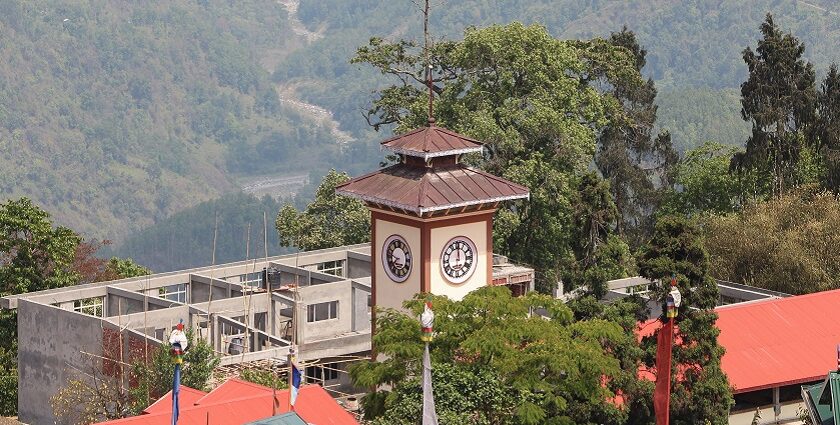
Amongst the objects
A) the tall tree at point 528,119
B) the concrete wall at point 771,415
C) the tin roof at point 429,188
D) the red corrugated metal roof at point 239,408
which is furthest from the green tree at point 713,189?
the red corrugated metal roof at point 239,408

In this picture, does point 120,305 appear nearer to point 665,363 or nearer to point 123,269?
point 123,269

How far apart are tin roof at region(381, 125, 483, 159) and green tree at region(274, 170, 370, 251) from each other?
33400mm

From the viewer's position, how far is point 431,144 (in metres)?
60.5

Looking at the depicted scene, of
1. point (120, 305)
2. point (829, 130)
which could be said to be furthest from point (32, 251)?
point (829, 130)

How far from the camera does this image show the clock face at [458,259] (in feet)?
197

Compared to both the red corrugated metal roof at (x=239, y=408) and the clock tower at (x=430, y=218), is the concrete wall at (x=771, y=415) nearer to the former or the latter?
the clock tower at (x=430, y=218)

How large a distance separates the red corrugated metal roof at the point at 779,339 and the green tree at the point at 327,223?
28.4 m

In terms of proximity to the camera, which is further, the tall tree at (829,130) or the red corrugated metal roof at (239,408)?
the tall tree at (829,130)

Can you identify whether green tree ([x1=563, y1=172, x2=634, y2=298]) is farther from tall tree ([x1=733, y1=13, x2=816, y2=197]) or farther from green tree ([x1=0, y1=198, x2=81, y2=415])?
tall tree ([x1=733, y1=13, x2=816, y2=197])

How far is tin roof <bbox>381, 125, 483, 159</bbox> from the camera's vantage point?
6034 cm

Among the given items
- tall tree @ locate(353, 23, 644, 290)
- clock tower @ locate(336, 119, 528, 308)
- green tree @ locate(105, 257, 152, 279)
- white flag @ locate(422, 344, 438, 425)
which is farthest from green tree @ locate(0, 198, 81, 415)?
white flag @ locate(422, 344, 438, 425)

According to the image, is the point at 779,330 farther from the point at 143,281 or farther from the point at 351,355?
the point at 143,281

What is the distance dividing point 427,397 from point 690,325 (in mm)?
14728

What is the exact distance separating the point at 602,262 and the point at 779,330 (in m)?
11.3
